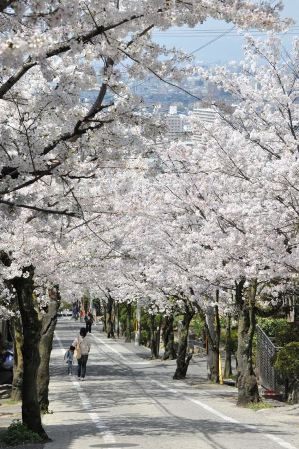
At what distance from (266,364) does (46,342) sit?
340 inches

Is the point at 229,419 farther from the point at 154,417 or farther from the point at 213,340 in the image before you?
the point at 213,340

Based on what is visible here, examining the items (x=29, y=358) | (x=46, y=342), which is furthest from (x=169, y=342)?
(x=29, y=358)

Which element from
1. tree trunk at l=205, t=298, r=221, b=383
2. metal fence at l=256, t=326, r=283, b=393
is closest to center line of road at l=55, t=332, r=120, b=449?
tree trunk at l=205, t=298, r=221, b=383

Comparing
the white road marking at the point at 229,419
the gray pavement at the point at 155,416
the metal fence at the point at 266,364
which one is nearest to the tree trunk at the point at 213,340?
the gray pavement at the point at 155,416

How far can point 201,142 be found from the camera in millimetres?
18875

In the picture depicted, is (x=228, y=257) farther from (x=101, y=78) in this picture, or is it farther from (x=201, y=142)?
(x=101, y=78)

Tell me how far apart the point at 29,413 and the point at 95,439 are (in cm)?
136

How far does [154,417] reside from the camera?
17.7m

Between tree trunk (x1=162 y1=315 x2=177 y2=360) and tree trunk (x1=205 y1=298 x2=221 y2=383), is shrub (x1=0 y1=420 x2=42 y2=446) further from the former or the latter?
tree trunk (x1=162 y1=315 x2=177 y2=360)

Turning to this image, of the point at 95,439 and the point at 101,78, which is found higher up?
the point at 101,78

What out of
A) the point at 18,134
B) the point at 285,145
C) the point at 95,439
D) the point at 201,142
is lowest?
the point at 95,439

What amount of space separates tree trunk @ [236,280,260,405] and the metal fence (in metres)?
1.91

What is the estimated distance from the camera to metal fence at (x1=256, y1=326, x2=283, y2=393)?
933 inches

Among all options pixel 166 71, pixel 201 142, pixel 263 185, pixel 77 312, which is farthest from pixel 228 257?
pixel 77 312
